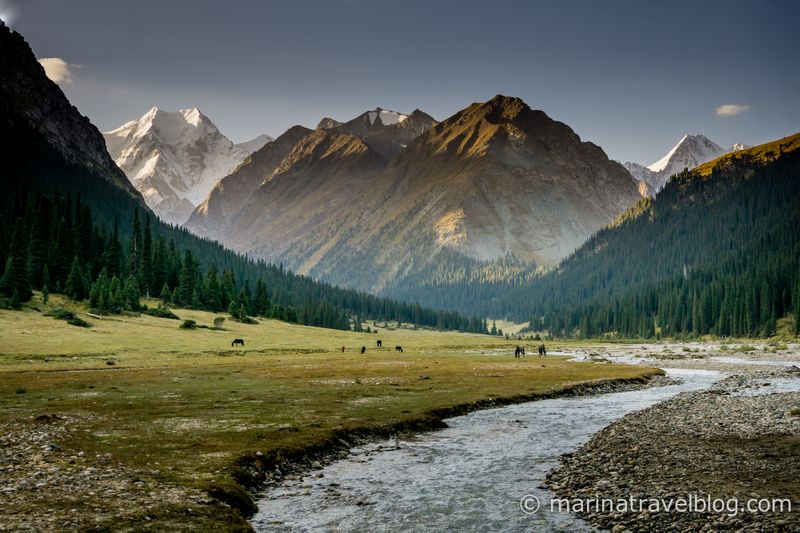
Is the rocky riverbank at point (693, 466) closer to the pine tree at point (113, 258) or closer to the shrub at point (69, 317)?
the shrub at point (69, 317)

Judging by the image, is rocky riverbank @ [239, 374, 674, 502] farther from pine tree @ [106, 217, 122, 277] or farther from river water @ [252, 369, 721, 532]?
pine tree @ [106, 217, 122, 277]

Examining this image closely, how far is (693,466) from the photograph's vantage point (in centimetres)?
2448

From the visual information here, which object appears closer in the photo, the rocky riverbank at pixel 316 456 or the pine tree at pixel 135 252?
the rocky riverbank at pixel 316 456

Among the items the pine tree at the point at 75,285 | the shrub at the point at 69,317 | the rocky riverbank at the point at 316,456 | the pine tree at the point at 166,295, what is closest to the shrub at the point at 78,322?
the shrub at the point at 69,317

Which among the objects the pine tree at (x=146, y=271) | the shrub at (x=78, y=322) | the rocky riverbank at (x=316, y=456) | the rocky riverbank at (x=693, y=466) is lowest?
the rocky riverbank at (x=316, y=456)

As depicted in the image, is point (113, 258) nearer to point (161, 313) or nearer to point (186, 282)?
point (186, 282)

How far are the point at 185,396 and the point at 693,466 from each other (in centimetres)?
3793

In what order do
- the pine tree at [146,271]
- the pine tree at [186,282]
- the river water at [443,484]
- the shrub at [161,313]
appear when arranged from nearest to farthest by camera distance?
the river water at [443,484] < the shrub at [161,313] < the pine tree at [186,282] < the pine tree at [146,271]

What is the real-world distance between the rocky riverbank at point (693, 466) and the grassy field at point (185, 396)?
45.0 ft

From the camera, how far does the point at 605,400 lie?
177ft

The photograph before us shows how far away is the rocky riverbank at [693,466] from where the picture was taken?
714 inches

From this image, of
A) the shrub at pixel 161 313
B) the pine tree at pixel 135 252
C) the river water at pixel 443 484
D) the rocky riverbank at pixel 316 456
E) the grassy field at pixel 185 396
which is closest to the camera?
the river water at pixel 443 484

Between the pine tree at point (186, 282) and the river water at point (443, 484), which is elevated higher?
the pine tree at point (186, 282)

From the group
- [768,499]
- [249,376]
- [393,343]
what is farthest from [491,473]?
[393,343]
